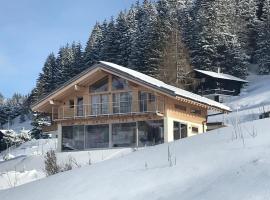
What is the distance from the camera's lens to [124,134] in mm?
33062

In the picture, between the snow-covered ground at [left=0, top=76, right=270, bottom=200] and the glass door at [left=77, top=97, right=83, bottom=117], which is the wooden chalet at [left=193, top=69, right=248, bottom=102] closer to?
the glass door at [left=77, top=97, right=83, bottom=117]

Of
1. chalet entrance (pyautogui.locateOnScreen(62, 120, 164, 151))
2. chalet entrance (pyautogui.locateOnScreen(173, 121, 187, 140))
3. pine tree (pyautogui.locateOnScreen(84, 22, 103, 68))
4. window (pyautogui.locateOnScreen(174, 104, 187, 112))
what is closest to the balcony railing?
chalet entrance (pyautogui.locateOnScreen(62, 120, 164, 151))

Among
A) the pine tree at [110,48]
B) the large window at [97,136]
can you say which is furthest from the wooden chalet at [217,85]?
the large window at [97,136]

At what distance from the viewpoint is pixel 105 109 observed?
34625mm

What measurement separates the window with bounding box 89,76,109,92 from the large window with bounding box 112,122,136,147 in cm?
298

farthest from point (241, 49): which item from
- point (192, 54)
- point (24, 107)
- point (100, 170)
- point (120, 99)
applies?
point (100, 170)

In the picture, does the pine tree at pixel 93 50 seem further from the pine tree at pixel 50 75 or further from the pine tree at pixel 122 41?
the pine tree at pixel 50 75

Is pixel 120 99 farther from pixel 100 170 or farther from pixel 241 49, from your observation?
pixel 241 49

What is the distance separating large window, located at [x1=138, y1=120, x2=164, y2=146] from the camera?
32.2m

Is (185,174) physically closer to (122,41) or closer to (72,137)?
(72,137)

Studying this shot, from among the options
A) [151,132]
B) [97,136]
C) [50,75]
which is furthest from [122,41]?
[151,132]

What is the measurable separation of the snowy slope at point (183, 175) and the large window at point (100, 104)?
25960 mm

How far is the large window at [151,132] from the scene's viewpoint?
105ft

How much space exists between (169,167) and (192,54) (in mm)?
59730
